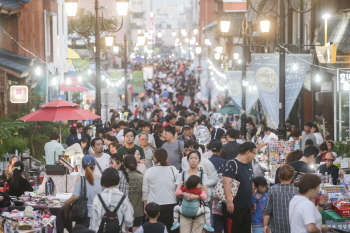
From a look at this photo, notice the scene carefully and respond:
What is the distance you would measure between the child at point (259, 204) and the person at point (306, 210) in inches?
124

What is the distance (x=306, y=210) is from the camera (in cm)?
762

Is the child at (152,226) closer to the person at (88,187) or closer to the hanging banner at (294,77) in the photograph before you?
the person at (88,187)

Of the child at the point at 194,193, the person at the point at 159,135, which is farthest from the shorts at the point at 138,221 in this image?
the person at the point at 159,135

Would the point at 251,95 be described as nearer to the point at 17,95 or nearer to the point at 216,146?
the point at 17,95

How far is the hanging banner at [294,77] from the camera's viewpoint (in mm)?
18250

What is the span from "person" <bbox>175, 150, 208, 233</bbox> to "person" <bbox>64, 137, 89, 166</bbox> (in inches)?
212

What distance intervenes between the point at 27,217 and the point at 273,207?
3.57 meters

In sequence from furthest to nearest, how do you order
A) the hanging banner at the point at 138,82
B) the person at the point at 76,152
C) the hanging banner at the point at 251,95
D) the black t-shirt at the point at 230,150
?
the hanging banner at the point at 138,82
the hanging banner at the point at 251,95
the person at the point at 76,152
the black t-shirt at the point at 230,150

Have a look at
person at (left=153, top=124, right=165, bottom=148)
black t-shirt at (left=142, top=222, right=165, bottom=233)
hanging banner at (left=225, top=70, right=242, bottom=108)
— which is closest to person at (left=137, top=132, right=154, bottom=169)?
person at (left=153, top=124, right=165, bottom=148)

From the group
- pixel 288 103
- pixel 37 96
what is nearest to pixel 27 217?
pixel 288 103

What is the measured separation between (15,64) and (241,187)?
1465 centimetres

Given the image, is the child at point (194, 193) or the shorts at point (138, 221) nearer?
the child at point (194, 193)

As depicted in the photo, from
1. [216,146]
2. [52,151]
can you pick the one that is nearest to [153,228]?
[216,146]

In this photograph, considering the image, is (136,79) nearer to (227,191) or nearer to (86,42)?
(86,42)
